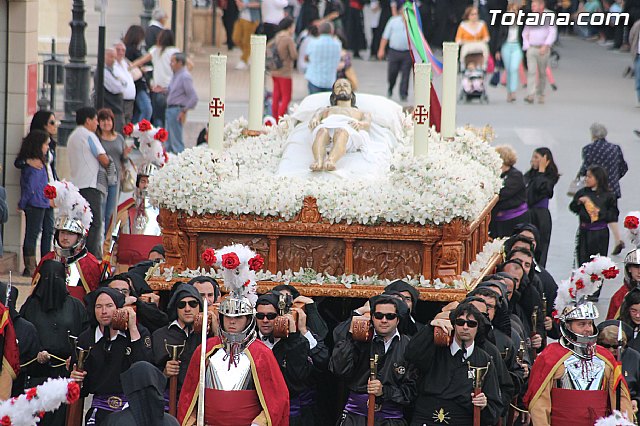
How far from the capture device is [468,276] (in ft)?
36.9

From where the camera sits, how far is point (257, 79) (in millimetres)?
Answer: 13109

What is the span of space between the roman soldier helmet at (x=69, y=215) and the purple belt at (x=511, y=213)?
4.92 metres

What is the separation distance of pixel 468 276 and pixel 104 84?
8.70 m

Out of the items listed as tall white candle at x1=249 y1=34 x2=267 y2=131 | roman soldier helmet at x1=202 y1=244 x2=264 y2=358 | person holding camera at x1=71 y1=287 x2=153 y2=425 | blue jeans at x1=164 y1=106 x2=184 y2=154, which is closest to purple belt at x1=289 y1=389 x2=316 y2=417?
roman soldier helmet at x1=202 y1=244 x2=264 y2=358

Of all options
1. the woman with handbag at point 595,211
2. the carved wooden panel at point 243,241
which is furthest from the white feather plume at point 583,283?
the woman with handbag at point 595,211

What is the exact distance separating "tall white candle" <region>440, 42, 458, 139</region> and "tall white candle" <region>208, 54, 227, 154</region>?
1.93m

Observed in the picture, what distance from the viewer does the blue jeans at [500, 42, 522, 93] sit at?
26.7m

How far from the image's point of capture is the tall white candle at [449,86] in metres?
12.6

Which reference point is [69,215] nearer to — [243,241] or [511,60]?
[243,241]

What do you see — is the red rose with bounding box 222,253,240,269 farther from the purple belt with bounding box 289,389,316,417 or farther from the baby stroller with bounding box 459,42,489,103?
the baby stroller with bounding box 459,42,489,103

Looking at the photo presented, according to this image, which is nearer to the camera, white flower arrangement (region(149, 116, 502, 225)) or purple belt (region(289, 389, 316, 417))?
purple belt (region(289, 389, 316, 417))

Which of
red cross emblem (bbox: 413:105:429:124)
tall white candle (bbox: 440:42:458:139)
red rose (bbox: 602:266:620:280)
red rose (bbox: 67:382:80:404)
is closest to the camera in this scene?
red rose (bbox: 67:382:80:404)

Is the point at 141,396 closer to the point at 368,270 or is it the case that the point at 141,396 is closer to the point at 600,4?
the point at 368,270

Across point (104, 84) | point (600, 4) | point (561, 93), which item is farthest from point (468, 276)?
point (600, 4)
